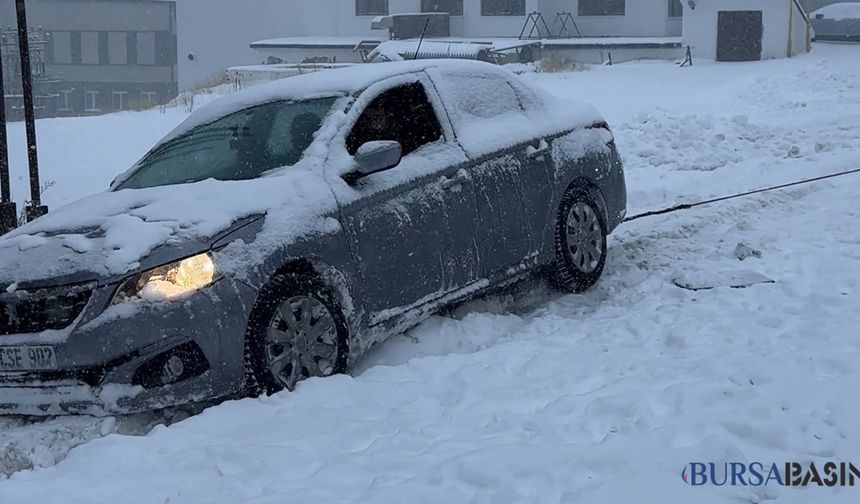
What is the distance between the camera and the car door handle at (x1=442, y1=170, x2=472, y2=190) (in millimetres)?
6238

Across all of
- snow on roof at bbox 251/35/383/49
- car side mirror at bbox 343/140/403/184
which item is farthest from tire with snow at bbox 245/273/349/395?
snow on roof at bbox 251/35/383/49

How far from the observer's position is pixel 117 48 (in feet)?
227

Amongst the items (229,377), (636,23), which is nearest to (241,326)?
(229,377)

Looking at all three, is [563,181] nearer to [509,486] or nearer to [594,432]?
[594,432]

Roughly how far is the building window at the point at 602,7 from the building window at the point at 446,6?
491 centimetres

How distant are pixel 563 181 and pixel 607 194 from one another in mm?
683

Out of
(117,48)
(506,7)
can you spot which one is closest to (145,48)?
Answer: (117,48)

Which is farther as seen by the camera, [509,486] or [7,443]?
[7,443]

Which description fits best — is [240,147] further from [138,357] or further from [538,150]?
[538,150]

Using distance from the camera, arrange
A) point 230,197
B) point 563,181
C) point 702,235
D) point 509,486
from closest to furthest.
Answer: point 509,486 → point 230,197 → point 563,181 → point 702,235

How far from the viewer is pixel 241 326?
489cm

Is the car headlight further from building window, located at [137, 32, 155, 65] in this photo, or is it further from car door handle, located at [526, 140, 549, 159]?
building window, located at [137, 32, 155, 65]

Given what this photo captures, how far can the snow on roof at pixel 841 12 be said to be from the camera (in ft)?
136

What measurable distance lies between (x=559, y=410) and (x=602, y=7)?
38916 millimetres
